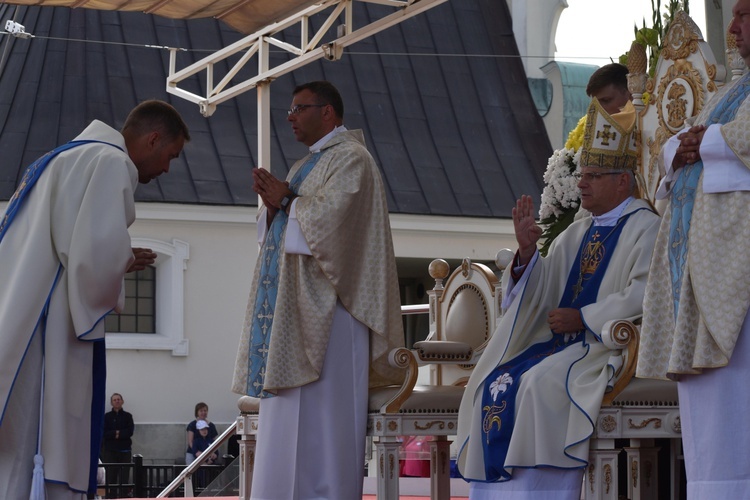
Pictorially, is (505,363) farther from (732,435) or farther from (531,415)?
(732,435)

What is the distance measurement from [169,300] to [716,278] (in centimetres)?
1463

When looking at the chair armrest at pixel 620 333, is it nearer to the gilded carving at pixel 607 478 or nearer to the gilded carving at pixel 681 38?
the gilded carving at pixel 607 478

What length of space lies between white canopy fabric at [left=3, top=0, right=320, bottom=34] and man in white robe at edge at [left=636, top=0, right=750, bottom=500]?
465cm

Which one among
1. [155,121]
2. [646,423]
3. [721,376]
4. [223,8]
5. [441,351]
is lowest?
[646,423]

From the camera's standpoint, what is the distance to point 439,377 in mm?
7828

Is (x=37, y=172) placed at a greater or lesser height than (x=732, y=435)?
greater

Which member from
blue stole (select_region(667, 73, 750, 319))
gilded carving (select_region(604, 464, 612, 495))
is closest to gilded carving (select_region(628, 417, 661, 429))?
gilded carving (select_region(604, 464, 612, 495))

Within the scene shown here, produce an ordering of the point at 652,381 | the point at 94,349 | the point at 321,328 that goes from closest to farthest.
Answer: the point at 94,349, the point at 652,381, the point at 321,328

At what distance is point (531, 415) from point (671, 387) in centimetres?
65

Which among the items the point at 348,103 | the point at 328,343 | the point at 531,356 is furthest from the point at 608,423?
the point at 348,103

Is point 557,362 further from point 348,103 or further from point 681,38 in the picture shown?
point 348,103

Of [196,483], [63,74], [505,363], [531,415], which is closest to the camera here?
[531,415]

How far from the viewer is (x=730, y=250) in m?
4.64

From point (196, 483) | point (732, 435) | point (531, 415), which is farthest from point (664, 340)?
point (196, 483)
